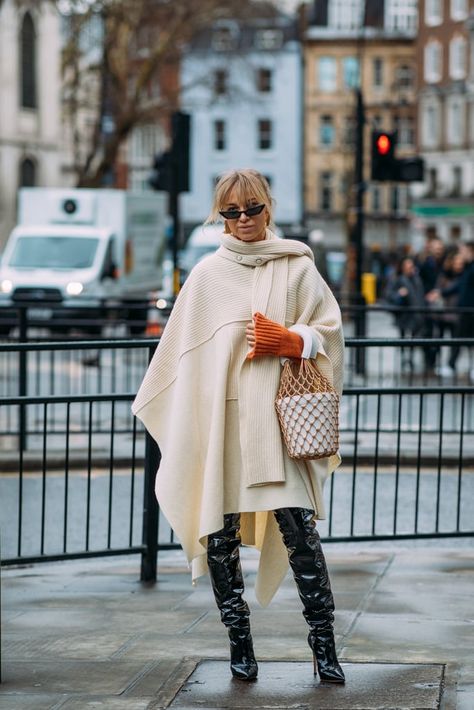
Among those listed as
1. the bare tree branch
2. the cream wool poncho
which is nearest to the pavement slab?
the cream wool poncho

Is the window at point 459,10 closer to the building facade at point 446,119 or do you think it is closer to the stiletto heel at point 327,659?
the building facade at point 446,119

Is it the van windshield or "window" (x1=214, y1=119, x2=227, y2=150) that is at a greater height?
"window" (x1=214, y1=119, x2=227, y2=150)

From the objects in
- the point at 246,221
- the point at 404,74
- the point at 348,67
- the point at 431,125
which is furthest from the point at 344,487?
the point at 404,74

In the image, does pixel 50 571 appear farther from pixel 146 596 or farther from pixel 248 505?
pixel 248 505

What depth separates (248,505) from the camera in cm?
523

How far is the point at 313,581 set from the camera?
5.32 m

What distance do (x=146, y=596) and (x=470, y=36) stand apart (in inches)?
3275

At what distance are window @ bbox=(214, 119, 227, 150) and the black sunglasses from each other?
94.0 m

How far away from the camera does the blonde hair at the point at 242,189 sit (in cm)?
530

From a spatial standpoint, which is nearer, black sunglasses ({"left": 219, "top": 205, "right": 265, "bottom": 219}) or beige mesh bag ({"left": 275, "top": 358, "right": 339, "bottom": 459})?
beige mesh bag ({"left": 275, "top": 358, "right": 339, "bottom": 459})

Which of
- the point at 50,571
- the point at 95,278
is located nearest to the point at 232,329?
the point at 50,571

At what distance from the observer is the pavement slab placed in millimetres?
5090

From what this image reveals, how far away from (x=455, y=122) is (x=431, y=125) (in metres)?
3.40

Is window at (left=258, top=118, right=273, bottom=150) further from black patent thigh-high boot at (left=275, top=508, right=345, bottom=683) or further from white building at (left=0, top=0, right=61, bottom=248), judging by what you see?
black patent thigh-high boot at (left=275, top=508, right=345, bottom=683)
